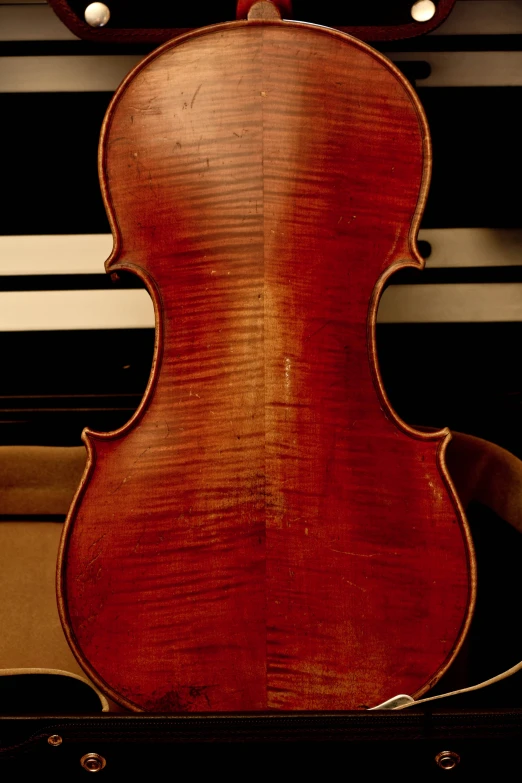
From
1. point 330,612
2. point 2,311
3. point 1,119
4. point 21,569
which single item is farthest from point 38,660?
point 1,119

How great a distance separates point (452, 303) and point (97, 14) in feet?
4.08

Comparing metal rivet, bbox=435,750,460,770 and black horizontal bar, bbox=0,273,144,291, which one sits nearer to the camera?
metal rivet, bbox=435,750,460,770

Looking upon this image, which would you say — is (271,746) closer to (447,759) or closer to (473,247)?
(447,759)

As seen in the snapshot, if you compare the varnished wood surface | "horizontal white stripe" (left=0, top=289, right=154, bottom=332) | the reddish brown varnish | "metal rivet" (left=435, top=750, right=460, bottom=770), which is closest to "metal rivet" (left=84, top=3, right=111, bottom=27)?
the varnished wood surface

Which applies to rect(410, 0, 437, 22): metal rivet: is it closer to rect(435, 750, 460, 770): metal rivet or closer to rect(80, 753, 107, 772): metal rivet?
rect(435, 750, 460, 770): metal rivet

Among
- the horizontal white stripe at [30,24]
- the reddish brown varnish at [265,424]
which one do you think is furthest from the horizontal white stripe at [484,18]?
the horizontal white stripe at [30,24]

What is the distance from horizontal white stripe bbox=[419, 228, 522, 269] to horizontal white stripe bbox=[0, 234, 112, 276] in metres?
1.00

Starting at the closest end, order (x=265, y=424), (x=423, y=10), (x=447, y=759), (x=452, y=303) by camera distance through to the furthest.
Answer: (x=447, y=759), (x=265, y=424), (x=423, y=10), (x=452, y=303)

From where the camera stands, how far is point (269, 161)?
3.66ft

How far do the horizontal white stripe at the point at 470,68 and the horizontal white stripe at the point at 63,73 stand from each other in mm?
875

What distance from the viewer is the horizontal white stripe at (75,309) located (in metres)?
1.87

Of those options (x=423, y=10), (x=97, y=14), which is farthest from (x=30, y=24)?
(x=423, y=10)

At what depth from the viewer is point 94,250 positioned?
185cm

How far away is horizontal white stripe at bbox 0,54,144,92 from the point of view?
1.80 metres
